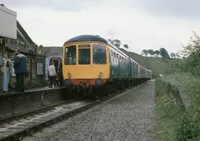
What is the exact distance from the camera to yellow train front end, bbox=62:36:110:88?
2053 cm

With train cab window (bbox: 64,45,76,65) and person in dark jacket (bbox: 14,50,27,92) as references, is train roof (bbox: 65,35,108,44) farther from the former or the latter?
person in dark jacket (bbox: 14,50,27,92)

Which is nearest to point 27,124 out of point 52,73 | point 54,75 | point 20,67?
point 20,67

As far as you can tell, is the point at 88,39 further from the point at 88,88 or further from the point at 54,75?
the point at 54,75

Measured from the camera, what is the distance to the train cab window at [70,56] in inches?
826

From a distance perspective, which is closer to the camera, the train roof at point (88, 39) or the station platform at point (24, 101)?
the station platform at point (24, 101)

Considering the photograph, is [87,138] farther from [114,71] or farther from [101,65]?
[114,71]

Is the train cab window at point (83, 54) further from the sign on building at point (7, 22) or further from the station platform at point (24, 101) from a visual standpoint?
the sign on building at point (7, 22)

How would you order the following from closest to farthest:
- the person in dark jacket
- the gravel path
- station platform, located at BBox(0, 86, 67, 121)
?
Answer: the gravel path
station platform, located at BBox(0, 86, 67, 121)
the person in dark jacket

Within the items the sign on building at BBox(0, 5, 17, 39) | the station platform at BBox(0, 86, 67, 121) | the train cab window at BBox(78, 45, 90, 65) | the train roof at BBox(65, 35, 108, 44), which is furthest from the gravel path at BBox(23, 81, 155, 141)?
the train roof at BBox(65, 35, 108, 44)

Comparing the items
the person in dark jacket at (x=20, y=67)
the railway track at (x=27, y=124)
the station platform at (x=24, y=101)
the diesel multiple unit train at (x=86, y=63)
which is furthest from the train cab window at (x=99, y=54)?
the person in dark jacket at (x=20, y=67)

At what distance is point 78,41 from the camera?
2108 cm

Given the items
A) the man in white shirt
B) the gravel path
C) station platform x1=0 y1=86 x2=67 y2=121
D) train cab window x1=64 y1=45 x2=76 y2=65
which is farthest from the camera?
the man in white shirt

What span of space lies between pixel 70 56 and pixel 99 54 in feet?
4.40

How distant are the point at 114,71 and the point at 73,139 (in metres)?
13.9
